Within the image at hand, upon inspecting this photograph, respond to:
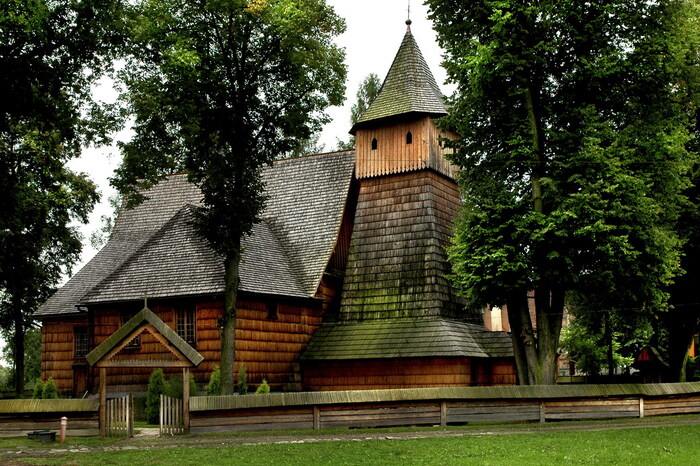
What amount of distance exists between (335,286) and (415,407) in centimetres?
1478

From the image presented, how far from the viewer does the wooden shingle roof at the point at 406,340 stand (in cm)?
3034

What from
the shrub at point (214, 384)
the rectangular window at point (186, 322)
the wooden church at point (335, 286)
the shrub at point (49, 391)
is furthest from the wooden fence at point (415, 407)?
the shrub at point (49, 391)

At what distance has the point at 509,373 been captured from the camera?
3259 cm

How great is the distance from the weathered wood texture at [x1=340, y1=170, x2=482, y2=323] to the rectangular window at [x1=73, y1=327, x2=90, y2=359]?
1188 cm

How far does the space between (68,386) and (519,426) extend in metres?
22.3

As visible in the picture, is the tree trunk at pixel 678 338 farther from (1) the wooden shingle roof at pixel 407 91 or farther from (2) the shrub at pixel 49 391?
(2) the shrub at pixel 49 391

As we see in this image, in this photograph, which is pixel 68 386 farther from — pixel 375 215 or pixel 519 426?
pixel 519 426

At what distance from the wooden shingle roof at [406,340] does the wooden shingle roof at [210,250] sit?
233 cm

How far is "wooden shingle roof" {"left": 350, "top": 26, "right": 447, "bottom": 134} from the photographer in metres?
34.2

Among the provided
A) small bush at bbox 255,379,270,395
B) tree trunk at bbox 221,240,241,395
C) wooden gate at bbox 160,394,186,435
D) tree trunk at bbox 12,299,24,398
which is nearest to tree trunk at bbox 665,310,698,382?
small bush at bbox 255,379,270,395

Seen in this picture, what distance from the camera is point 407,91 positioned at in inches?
1377

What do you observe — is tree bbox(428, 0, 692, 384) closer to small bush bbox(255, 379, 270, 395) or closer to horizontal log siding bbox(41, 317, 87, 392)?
small bush bbox(255, 379, 270, 395)

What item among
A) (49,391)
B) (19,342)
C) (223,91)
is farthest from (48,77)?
(19,342)

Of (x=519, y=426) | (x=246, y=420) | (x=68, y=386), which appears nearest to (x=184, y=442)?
(x=246, y=420)
